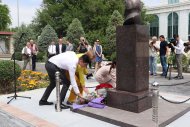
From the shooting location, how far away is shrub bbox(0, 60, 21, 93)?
31.6 ft

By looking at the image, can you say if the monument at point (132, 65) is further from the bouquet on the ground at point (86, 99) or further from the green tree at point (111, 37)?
the green tree at point (111, 37)

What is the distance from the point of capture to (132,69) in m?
6.65

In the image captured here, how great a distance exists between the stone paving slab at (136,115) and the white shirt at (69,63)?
2.29 ft

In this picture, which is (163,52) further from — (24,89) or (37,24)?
(37,24)

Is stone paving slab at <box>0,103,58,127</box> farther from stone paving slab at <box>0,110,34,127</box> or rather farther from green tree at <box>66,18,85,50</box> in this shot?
green tree at <box>66,18,85,50</box>

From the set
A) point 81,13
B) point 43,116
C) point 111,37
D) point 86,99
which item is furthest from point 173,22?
point 43,116

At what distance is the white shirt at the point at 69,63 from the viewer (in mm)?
6793

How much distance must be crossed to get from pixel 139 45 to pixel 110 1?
26.6 m

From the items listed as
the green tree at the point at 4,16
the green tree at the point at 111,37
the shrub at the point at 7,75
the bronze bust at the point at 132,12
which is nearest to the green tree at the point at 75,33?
the green tree at the point at 111,37

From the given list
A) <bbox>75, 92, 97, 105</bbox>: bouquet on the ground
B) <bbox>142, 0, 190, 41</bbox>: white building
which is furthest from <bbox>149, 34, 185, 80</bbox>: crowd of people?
<bbox>142, 0, 190, 41</bbox>: white building

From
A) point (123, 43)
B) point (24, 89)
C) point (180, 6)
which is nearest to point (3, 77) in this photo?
point (24, 89)

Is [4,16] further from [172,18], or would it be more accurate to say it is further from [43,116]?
[43,116]

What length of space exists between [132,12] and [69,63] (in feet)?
6.00

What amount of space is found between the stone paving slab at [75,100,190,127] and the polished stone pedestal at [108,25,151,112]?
0.23 m
